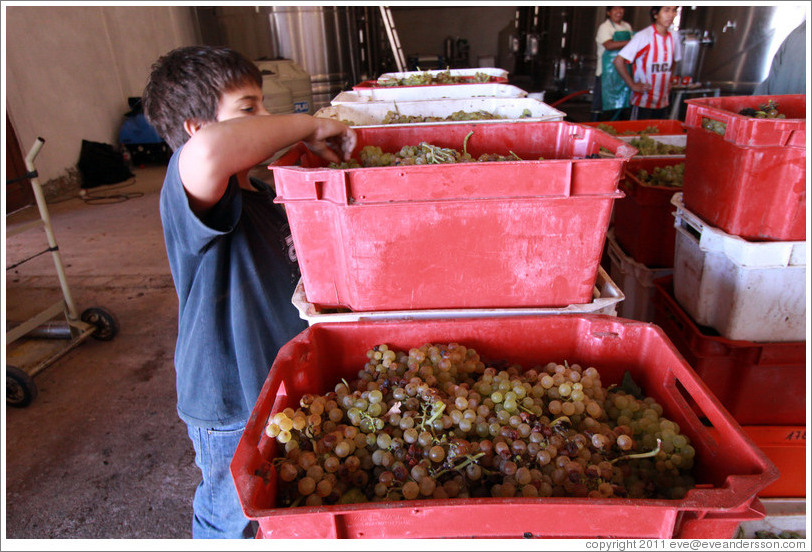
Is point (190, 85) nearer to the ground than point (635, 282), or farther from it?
farther from it

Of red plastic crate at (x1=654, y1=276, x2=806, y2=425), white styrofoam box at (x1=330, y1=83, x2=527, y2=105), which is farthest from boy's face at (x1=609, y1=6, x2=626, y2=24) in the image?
red plastic crate at (x1=654, y1=276, x2=806, y2=425)

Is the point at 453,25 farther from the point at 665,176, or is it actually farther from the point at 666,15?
the point at 665,176

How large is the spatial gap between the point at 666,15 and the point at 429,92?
2.27 m

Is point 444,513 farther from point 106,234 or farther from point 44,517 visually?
point 106,234

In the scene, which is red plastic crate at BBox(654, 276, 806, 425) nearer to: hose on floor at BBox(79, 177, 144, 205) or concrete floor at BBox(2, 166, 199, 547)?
concrete floor at BBox(2, 166, 199, 547)

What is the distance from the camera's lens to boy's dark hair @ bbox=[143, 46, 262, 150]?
3.81 ft

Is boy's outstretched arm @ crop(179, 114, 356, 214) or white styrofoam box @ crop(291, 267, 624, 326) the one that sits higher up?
boy's outstretched arm @ crop(179, 114, 356, 214)

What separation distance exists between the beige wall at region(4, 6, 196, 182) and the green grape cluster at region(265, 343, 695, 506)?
5855 mm

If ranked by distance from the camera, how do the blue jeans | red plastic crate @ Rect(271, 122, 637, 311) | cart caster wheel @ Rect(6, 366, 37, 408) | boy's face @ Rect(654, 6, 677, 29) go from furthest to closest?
1. boy's face @ Rect(654, 6, 677, 29)
2. cart caster wheel @ Rect(6, 366, 37, 408)
3. the blue jeans
4. red plastic crate @ Rect(271, 122, 637, 311)

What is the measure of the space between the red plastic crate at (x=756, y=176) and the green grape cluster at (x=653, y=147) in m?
0.90

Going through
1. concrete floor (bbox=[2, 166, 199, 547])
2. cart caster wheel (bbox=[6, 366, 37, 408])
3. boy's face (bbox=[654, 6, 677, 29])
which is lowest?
concrete floor (bbox=[2, 166, 199, 547])

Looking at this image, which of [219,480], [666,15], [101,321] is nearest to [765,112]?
[219,480]

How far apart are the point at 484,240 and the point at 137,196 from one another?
19.6 feet

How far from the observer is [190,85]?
1.16m
